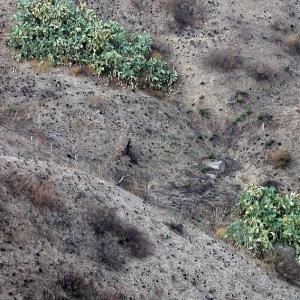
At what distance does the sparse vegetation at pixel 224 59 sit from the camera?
3950cm

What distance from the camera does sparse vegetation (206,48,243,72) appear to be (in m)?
39.5

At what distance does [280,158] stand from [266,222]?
6478 millimetres

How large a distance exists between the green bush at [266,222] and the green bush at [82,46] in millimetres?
11684

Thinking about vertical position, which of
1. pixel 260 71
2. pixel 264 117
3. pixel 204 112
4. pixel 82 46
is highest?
pixel 260 71

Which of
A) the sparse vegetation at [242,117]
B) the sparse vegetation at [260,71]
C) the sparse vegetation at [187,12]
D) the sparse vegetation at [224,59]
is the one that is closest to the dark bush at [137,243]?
the sparse vegetation at [242,117]

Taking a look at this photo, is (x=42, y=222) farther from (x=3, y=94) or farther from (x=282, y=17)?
(x=282, y=17)

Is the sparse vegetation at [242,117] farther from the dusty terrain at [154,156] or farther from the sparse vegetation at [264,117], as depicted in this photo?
the sparse vegetation at [264,117]

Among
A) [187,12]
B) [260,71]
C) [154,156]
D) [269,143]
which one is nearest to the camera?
[154,156]

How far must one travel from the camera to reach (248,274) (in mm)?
24594

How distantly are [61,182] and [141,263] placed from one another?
4948 millimetres

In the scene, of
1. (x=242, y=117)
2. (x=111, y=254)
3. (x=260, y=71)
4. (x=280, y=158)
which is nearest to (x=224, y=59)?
(x=260, y=71)

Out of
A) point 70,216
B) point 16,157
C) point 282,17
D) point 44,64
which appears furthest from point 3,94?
point 282,17

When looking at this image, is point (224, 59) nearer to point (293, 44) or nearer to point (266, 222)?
point (293, 44)

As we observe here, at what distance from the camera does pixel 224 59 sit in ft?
130
